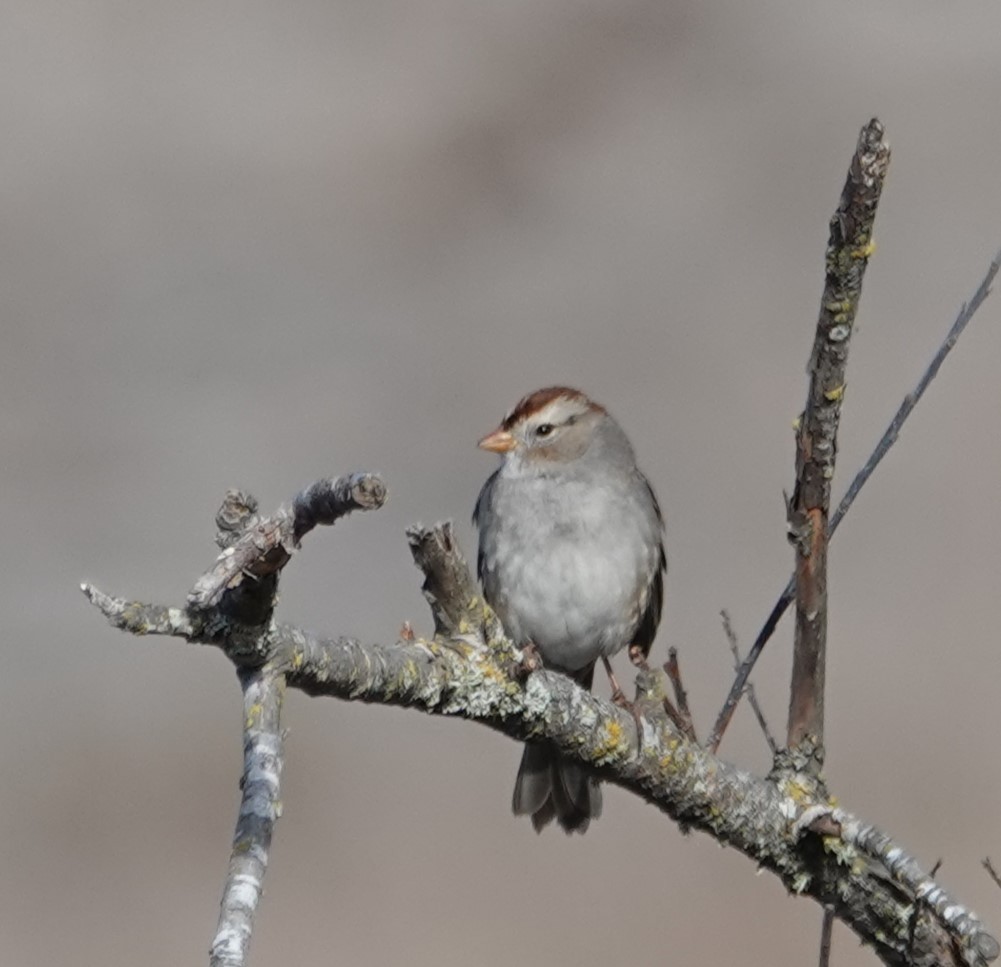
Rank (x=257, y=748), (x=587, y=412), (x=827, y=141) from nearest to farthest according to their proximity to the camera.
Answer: (x=257, y=748) < (x=587, y=412) < (x=827, y=141)

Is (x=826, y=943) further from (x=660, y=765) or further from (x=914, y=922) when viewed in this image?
(x=660, y=765)

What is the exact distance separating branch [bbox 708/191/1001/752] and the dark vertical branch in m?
0.07

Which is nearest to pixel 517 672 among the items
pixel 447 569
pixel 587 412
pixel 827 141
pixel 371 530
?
pixel 447 569

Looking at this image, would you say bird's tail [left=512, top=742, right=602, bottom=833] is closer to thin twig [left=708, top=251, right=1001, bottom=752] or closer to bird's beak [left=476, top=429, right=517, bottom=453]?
bird's beak [left=476, top=429, right=517, bottom=453]

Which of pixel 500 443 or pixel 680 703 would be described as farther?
pixel 500 443

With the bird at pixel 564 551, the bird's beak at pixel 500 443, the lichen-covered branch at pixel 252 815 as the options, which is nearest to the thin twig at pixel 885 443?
the lichen-covered branch at pixel 252 815

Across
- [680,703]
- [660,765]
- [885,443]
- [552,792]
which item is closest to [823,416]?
[885,443]

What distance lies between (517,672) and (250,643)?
0.94m

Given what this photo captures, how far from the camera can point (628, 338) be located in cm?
1479

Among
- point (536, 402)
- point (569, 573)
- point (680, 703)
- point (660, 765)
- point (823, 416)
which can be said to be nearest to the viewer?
point (823, 416)

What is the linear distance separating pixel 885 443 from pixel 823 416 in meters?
0.21

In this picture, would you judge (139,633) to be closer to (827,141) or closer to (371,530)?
(371,530)

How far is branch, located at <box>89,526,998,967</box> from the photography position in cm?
378

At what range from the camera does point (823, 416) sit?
153 inches
